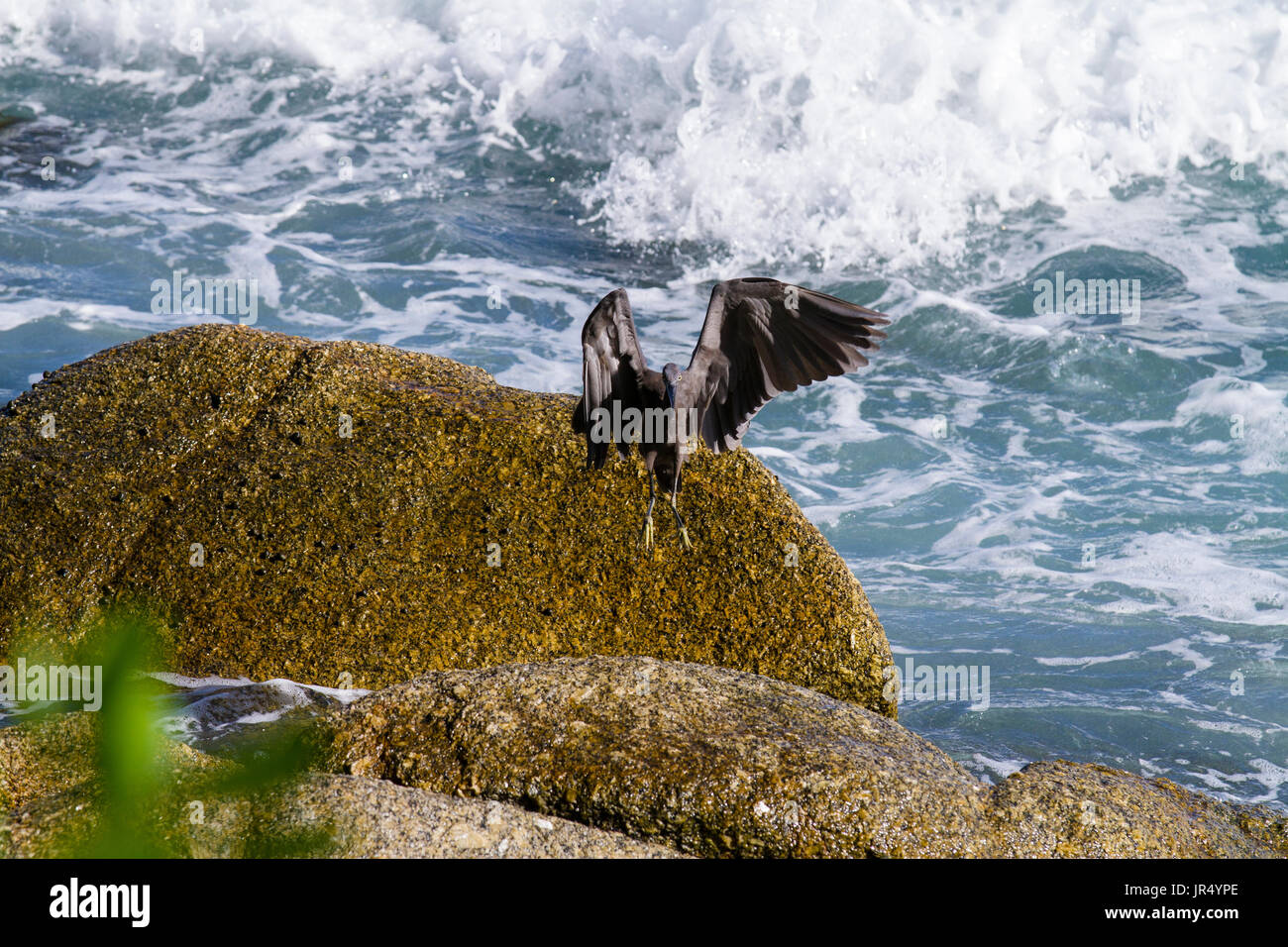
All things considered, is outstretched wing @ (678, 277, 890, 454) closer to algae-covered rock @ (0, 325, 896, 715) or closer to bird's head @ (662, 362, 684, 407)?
bird's head @ (662, 362, 684, 407)

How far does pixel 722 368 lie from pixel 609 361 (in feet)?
1.38

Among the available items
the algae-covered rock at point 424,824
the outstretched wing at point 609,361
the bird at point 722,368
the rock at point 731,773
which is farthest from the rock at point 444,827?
the outstretched wing at point 609,361

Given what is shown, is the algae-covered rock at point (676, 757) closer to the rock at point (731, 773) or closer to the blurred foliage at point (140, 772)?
the rock at point (731, 773)

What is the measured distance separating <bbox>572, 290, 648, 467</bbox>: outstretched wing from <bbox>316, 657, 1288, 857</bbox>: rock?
1.03 meters

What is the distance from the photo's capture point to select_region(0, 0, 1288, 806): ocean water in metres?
7.94

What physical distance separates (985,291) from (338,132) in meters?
9.48

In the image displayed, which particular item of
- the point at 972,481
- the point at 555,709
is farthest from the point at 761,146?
the point at 555,709

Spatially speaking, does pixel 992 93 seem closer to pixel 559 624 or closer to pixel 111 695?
pixel 559 624

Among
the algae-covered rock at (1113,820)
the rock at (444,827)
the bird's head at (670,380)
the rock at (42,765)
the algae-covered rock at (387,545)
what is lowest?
the algae-covered rock at (1113,820)

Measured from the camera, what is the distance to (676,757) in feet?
12.4

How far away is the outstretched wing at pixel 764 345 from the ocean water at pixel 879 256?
3103 millimetres

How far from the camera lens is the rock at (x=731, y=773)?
143 inches

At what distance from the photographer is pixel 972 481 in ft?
33.3

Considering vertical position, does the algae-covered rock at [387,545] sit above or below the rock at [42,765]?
above
